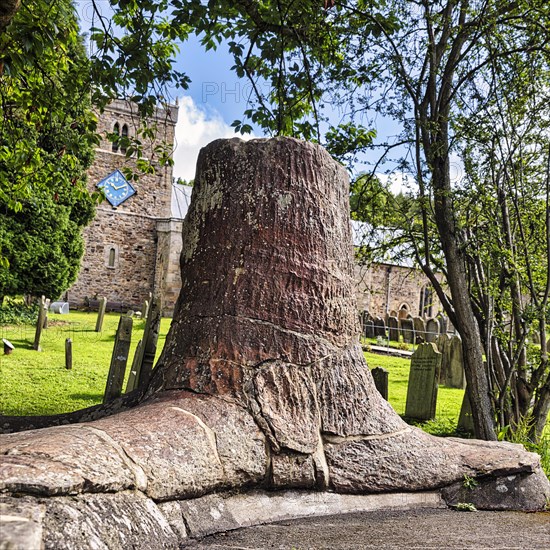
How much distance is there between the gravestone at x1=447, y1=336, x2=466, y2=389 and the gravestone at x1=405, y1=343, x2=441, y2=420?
12.9ft

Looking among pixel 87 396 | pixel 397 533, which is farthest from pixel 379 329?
pixel 397 533

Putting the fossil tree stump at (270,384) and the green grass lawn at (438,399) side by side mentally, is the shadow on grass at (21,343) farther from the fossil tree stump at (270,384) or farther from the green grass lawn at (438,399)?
the fossil tree stump at (270,384)

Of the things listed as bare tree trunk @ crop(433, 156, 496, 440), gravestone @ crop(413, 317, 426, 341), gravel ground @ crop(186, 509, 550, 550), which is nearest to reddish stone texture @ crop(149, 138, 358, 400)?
gravel ground @ crop(186, 509, 550, 550)

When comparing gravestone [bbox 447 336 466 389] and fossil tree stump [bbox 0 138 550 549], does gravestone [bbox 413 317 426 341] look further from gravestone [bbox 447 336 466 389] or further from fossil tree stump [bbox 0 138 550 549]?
fossil tree stump [bbox 0 138 550 549]

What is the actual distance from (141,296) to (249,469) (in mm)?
28421

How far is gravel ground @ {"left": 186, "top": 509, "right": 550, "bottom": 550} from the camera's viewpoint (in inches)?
93.0

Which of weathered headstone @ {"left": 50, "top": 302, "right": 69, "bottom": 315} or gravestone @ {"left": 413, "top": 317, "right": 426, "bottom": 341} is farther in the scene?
gravestone @ {"left": 413, "top": 317, "right": 426, "bottom": 341}

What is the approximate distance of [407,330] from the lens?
22.2 metres

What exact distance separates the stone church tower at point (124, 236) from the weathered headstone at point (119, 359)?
22.2 metres

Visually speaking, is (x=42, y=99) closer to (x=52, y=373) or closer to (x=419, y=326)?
(x=52, y=373)

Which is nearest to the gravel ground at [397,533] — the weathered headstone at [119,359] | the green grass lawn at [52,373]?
the weathered headstone at [119,359]

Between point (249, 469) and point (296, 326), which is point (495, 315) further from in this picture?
point (249, 469)

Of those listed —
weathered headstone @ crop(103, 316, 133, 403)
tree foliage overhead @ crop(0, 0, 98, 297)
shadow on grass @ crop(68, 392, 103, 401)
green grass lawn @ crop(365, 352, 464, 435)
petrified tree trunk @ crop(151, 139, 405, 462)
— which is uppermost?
tree foliage overhead @ crop(0, 0, 98, 297)

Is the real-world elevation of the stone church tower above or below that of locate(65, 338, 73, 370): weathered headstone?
above
